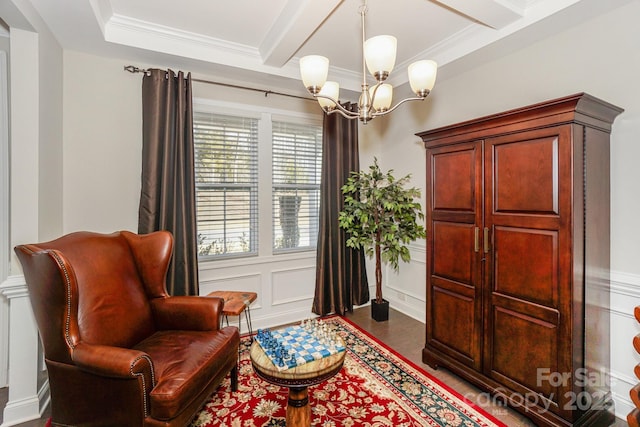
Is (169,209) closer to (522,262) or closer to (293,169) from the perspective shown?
(293,169)

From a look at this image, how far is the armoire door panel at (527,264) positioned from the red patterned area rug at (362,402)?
0.83m

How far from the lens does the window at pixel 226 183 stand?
9.78ft

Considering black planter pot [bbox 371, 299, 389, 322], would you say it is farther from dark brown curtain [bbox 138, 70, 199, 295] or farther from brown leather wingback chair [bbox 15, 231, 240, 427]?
dark brown curtain [bbox 138, 70, 199, 295]

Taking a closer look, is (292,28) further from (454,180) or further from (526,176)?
(526,176)

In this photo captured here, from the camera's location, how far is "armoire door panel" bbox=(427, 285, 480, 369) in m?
2.19

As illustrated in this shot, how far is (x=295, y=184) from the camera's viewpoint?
3.48 m

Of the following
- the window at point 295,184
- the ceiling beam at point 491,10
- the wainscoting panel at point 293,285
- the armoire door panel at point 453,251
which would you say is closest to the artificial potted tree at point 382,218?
the window at point 295,184

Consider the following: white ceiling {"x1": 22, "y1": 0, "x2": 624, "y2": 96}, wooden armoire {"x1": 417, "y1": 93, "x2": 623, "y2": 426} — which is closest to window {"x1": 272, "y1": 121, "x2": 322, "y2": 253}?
white ceiling {"x1": 22, "y1": 0, "x2": 624, "y2": 96}

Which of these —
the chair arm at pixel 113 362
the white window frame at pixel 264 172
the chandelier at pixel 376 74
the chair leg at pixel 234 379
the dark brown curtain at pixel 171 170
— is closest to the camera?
the chair arm at pixel 113 362

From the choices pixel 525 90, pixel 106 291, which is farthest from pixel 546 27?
pixel 106 291

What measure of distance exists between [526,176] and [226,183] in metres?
2.56

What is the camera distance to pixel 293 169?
11.3 feet

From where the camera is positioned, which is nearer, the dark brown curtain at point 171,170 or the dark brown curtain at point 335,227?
the dark brown curtain at point 171,170

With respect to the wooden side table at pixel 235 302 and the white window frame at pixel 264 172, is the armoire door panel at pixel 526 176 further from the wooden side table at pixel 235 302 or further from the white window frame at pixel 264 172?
the white window frame at pixel 264 172
